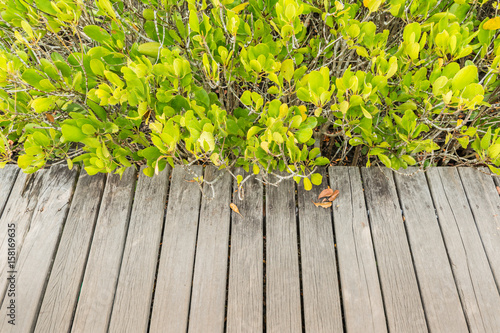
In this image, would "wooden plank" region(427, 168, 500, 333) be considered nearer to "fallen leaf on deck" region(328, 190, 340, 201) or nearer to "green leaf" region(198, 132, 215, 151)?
"fallen leaf on deck" region(328, 190, 340, 201)

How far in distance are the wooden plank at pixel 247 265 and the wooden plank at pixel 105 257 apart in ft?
1.80

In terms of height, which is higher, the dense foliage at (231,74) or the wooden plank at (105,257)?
the dense foliage at (231,74)

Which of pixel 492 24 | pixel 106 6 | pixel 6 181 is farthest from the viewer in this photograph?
pixel 6 181

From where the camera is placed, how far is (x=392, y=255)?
1551mm

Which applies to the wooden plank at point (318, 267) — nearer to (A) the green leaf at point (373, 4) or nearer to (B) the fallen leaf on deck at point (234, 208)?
(B) the fallen leaf on deck at point (234, 208)

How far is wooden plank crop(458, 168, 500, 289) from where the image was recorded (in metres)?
1.57

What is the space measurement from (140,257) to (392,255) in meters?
1.22

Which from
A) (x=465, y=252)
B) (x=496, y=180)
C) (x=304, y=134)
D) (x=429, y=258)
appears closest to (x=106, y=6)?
(x=304, y=134)

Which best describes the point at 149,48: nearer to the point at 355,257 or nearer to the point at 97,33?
the point at 97,33

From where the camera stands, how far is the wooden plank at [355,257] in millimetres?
1395

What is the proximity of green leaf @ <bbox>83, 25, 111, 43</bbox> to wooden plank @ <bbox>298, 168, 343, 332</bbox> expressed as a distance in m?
1.17

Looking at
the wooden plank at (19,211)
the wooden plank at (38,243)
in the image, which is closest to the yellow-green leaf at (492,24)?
the wooden plank at (38,243)

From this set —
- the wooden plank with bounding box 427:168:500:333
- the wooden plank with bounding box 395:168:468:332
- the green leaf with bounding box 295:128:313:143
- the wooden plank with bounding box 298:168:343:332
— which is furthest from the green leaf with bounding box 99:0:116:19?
the wooden plank with bounding box 427:168:500:333

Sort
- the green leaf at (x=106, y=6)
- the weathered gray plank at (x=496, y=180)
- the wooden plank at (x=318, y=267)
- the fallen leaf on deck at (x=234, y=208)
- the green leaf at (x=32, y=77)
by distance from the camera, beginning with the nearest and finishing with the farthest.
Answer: the green leaf at (x=106, y=6)
the green leaf at (x=32, y=77)
the wooden plank at (x=318, y=267)
the fallen leaf on deck at (x=234, y=208)
the weathered gray plank at (x=496, y=180)
